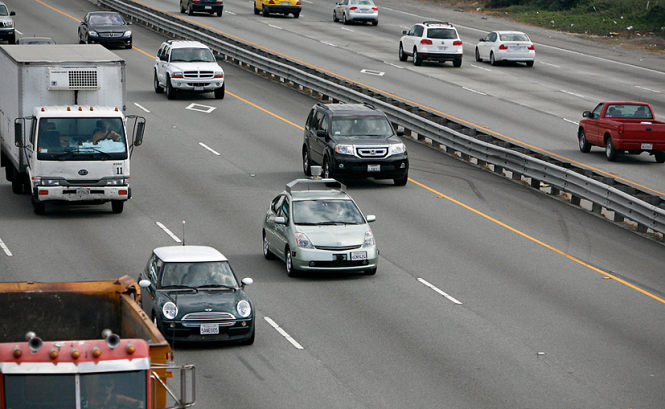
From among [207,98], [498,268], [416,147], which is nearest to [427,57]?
[207,98]

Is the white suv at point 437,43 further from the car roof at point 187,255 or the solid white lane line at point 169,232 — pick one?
the car roof at point 187,255

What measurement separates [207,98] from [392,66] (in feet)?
34.1

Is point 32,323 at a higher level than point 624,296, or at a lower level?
higher

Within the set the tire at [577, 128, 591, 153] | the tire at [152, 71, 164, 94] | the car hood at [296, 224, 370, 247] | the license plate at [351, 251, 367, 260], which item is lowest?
the tire at [152, 71, 164, 94]

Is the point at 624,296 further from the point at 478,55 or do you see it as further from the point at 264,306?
the point at 478,55

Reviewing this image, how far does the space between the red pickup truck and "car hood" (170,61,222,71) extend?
44.7ft

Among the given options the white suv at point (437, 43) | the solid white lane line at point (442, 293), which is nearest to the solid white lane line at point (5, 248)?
the solid white lane line at point (442, 293)

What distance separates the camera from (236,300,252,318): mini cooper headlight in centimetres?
1576

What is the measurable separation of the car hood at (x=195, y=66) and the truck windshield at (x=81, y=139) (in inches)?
597

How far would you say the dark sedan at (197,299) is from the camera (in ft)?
51.3

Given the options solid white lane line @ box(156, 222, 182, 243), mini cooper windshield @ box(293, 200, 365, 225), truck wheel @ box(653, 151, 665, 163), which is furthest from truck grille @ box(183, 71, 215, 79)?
mini cooper windshield @ box(293, 200, 365, 225)

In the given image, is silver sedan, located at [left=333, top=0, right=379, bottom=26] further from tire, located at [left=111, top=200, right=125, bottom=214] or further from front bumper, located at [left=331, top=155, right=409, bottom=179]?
tire, located at [left=111, top=200, right=125, bottom=214]

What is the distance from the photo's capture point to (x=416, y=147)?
33.2 meters

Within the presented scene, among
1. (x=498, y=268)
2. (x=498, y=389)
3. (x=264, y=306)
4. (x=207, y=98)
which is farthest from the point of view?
(x=207, y=98)
